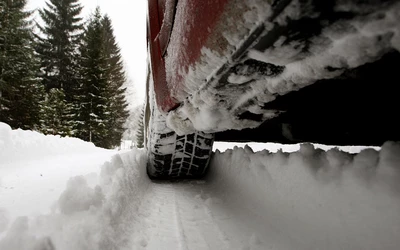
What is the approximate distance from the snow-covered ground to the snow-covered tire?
27cm

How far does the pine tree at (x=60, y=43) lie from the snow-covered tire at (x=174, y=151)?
57.4 feet

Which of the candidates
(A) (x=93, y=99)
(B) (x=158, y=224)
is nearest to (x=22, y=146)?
(B) (x=158, y=224)

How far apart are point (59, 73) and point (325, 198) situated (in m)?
20.5

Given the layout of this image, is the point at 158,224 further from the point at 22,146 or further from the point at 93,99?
the point at 93,99

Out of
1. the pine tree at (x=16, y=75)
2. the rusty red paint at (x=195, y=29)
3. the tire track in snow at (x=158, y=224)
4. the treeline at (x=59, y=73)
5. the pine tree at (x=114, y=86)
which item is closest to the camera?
the rusty red paint at (x=195, y=29)

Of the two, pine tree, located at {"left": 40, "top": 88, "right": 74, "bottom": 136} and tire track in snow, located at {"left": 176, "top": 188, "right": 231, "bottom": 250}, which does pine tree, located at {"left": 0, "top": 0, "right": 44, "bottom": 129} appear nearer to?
pine tree, located at {"left": 40, "top": 88, "right": 74, "bottom": 136}

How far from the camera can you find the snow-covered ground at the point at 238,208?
0.74 m

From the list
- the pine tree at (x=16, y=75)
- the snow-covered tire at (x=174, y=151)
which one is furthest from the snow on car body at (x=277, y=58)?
the pine tree at (x=16, y=75)

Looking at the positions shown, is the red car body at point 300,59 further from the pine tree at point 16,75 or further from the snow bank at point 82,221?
the pine tree at point 16,75

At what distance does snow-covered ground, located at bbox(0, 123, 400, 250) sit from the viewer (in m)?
0.74

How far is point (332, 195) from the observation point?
872mm

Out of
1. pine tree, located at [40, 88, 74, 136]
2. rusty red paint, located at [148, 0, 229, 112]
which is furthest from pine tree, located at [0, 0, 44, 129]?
rusty red paint, located at [148, 0, 229, 112]

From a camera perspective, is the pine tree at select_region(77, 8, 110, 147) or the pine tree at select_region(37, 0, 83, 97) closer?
the pine tree at select_region(77, 8, 110, 147)

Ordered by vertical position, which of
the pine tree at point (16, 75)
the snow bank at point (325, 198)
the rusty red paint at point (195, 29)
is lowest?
the snow bank at point (325, 198)
